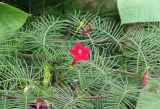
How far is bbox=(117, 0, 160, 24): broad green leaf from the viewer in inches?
57.6

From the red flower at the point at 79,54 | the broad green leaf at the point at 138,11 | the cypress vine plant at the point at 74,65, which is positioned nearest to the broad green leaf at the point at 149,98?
the cypress vine plant at the point at 74,65

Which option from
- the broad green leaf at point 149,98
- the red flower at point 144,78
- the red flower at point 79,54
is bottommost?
the broad green leaf at point 149,98

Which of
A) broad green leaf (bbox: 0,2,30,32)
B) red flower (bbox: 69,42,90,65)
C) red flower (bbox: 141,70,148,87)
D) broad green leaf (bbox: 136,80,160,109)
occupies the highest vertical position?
broad green leaf (bbox: 0,2,30,32)

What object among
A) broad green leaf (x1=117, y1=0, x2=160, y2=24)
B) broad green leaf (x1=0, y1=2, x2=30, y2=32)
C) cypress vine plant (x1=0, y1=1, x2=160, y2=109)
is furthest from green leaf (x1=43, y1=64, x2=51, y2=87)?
broad green leaf (x1=117, y1=0, x2=160, y2=24)

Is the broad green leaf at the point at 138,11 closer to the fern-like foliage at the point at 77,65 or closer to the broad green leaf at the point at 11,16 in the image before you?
the fern-like foliage at the point at 77,65

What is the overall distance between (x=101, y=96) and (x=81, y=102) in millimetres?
62

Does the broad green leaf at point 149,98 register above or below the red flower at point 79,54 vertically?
below

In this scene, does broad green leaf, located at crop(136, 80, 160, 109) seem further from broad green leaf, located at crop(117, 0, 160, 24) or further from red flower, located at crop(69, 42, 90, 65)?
broad green leaf, located at crop(117, 0, 160, 24)

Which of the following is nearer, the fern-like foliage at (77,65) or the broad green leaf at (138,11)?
the fern-like foliage at (77,65)

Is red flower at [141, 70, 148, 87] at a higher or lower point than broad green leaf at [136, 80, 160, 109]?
higher

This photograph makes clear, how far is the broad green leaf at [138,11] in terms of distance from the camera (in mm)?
1463

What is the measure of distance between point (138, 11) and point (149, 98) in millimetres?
375

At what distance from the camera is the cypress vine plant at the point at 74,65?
3.86 ft

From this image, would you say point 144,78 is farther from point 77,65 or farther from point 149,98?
point 77,65
